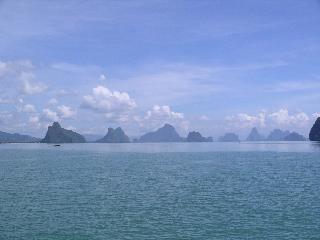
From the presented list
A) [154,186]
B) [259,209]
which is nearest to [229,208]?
[259,209]

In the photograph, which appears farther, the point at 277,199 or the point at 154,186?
the point at 154,186

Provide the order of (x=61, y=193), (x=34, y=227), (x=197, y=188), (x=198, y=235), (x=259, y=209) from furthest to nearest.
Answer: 1. (x=197, y=188)
2. (x=61, y=193)
3. (x=259, y=209)
4. (x=34, y=227)
5. (x=198, y=235)

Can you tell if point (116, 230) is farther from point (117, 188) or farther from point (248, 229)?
point (117, 188)

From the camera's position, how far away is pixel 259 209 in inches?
2202

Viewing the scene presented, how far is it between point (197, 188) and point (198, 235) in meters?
32.7

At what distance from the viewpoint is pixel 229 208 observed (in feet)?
186

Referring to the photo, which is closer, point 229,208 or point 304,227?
point 304,227

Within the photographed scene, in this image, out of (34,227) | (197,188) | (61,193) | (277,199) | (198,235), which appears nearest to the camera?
(198,235)

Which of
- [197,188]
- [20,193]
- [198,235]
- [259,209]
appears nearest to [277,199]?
[259,209]

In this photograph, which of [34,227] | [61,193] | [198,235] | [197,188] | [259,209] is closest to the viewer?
[198,235]

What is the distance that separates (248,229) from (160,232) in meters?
10.2

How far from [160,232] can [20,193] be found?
3621 centimetres

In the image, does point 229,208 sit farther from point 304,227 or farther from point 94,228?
point 94,228

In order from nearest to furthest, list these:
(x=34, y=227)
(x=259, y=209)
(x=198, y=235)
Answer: (x=198, y=235) < (x=34, y=227) < (x=259, y=209)
